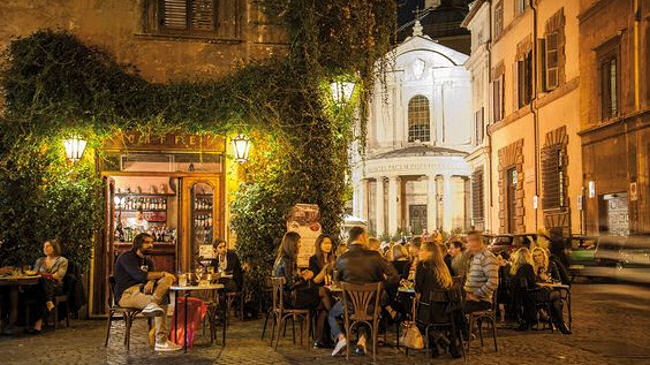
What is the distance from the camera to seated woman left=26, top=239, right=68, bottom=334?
1227cm

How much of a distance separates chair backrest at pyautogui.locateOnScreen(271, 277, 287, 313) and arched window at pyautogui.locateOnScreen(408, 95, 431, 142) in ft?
121

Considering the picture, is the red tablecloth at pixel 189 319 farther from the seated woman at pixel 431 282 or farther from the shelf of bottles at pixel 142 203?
the shelf of bottles at pixel 142 203

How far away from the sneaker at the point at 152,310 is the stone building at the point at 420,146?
34.1m

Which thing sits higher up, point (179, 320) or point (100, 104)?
point (100, 104)

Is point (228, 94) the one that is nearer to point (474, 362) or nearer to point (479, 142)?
point (474, 362)

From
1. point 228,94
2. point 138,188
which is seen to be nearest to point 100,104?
point 228,94

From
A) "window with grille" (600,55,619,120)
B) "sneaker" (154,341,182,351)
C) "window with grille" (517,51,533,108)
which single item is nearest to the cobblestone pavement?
"sneaker" (154,341,182,351)

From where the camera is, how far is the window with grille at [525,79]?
1105 inches

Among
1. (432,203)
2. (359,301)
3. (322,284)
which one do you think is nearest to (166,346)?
(322,284)

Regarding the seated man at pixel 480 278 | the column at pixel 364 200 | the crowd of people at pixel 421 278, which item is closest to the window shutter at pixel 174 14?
the crowd of people at pixel 421 278

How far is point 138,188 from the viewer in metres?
17.2

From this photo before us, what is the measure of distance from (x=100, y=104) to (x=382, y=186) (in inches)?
1303

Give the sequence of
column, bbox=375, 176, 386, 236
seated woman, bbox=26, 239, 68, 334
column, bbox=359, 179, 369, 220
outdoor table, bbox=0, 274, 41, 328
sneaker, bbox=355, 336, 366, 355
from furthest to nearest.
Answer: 1. column, bbox=359, 179, 369, 220
2. column, bbox=375, 176, 386, 236
3. seated woman, bbox=26, 239, 68, 334
4. outdoor table, bbox=0, 274, 41, 328
5. sneaker, bbox=355, 336, 366, 355

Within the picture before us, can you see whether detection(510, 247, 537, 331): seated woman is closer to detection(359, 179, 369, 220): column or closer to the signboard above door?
the signboard above door
